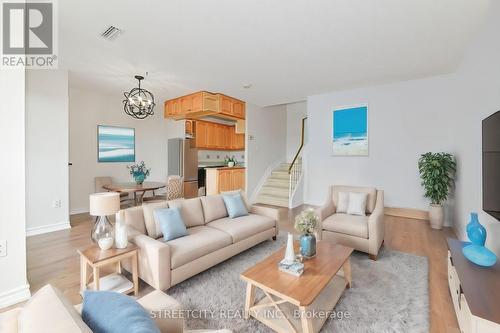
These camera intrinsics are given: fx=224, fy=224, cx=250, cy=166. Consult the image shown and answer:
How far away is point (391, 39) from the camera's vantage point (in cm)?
297

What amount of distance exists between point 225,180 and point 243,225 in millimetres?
2981

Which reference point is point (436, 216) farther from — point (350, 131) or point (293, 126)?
point (293, 126)

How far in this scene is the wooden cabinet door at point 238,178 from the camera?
6.13 meters

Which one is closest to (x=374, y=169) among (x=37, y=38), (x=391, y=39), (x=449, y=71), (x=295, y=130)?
(x=449, y=71)

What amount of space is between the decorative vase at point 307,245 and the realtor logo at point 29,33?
307cm

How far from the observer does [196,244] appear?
2396mm

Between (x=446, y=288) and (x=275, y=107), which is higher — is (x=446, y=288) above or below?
below

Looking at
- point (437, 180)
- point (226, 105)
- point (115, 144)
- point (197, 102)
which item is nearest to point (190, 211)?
point (197, 102)

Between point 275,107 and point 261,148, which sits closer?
point 261,148

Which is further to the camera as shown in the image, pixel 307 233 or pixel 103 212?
pixel 307 233

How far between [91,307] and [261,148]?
607 centimetres

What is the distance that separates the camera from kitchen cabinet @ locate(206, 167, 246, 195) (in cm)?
575

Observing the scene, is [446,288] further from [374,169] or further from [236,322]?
[374,169]

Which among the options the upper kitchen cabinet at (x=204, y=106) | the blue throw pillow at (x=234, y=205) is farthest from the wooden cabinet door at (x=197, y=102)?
the blue throw pillow at (x=234, y=205)
